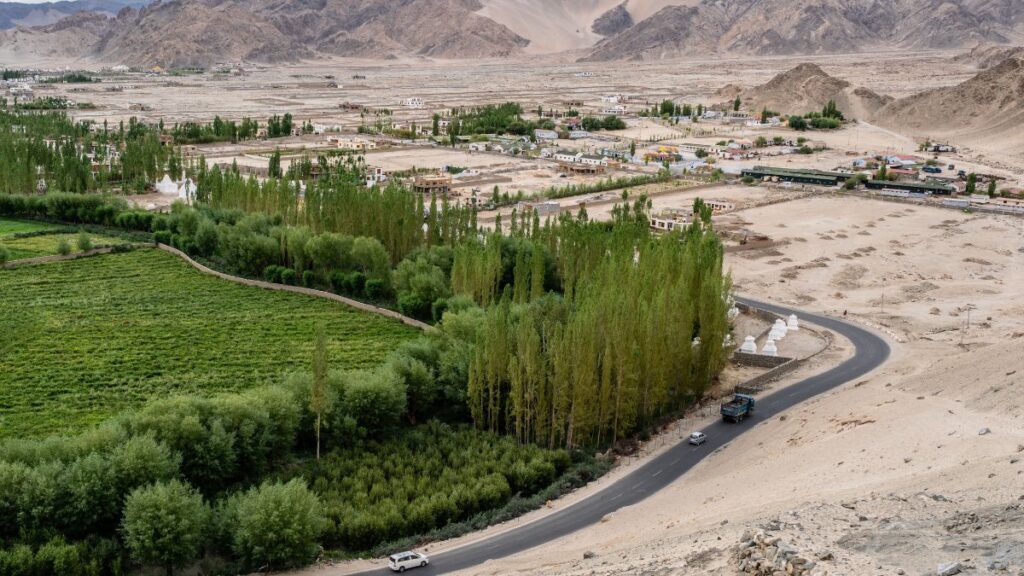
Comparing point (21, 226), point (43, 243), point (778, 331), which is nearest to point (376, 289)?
point (778, 331)

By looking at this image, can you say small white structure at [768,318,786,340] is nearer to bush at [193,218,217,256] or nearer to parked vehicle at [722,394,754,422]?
parked vehicle at [722,394,754,422]

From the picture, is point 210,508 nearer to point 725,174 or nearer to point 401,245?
point 401,245

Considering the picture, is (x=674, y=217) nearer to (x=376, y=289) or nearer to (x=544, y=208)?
(x=544, y=208)

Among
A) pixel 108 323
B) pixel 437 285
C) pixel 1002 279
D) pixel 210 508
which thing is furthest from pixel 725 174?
pixel 210 508

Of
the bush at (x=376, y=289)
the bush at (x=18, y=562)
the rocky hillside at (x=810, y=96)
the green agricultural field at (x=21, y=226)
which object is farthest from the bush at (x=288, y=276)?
the rocky hillside at (x=810, y=96)

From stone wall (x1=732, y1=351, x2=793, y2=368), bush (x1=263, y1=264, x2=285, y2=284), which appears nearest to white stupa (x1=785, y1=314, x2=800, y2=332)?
stone wall (x1=732, y1=351, x2=793, y2=368)
